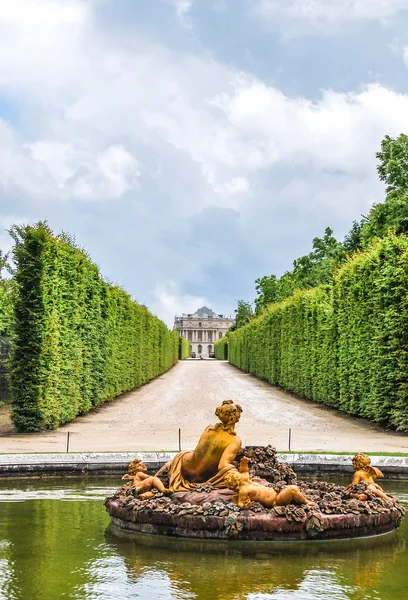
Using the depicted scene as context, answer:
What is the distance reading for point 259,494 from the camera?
25.5ft

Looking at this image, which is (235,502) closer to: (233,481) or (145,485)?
(233,481)

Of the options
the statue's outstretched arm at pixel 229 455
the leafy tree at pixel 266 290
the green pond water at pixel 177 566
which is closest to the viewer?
the green pond water at pixel 177 566

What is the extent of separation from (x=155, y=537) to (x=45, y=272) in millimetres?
14492

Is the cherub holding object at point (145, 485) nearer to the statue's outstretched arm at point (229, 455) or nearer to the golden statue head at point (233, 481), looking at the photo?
the statue's outstretched arm at point (229, 455)

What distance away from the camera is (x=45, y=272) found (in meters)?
21.4

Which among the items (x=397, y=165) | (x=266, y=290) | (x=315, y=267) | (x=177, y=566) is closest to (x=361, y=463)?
(x=177, y=566)

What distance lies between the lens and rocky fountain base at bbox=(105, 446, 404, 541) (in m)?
7.54

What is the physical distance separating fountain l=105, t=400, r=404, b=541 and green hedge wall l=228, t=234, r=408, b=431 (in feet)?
40.7

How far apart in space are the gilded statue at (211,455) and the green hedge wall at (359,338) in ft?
41.8

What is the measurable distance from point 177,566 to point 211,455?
190 centimetres

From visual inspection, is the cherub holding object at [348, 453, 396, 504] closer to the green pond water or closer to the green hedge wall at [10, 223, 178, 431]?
the green pond water

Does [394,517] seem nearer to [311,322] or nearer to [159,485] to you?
[159,485]

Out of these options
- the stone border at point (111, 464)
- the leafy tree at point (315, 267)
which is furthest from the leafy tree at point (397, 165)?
the stone border at point (111, 464)

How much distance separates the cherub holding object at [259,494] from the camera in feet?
25.3
